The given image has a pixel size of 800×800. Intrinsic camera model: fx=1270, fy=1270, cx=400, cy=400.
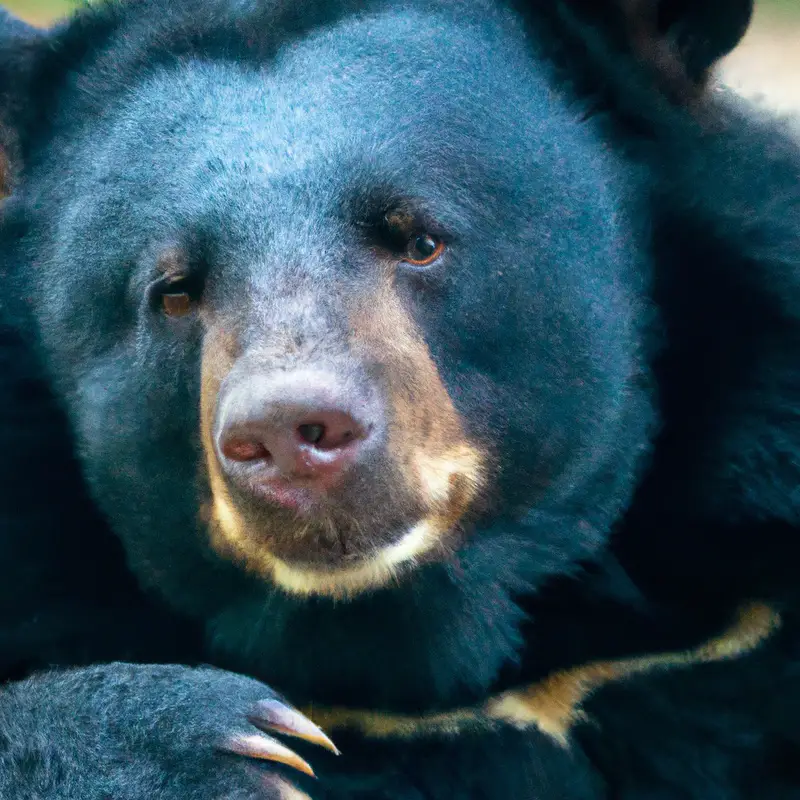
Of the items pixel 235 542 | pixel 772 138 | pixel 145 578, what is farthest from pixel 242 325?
pixel 772 138

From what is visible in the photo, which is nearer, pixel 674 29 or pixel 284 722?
pixel 284 722

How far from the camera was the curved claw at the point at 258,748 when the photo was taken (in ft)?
7.75

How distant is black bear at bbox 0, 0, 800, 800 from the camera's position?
7.81 feet

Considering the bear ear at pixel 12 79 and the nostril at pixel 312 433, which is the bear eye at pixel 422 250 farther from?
the bear ear at pixel 12 79

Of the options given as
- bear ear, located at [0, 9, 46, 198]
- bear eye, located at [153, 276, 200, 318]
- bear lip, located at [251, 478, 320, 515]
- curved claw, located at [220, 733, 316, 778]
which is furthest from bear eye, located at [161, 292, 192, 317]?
curved claw, located at [220, 733, 316, 778]

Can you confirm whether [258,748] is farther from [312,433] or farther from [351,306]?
[351,306]

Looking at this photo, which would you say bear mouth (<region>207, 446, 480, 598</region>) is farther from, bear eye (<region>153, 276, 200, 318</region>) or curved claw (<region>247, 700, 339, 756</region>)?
bear eye (<region>153, 276, 200, 318</region>)

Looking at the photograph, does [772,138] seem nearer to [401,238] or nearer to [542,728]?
[401,238]

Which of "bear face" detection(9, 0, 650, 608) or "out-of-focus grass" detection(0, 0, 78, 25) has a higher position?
"bear face" detection(9, 0, 650, 608)

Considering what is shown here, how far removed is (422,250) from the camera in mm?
2479

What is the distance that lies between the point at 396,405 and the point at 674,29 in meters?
1.13

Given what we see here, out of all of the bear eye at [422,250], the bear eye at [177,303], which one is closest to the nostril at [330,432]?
the bear eye at [422,250]

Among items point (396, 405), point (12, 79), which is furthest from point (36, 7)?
point (396, 405)

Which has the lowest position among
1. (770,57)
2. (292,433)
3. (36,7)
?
(36,7)
